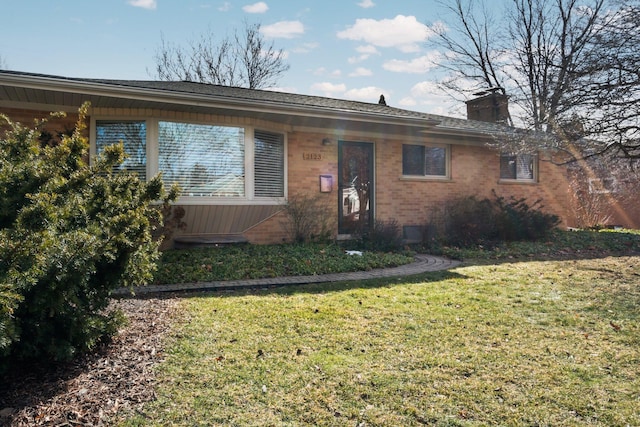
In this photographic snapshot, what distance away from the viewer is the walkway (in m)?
5.98

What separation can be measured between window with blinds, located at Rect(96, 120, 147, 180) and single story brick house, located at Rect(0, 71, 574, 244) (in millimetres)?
19

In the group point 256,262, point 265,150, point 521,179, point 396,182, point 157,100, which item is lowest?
point 256,262

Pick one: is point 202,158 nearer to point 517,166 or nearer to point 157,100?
point 157,100

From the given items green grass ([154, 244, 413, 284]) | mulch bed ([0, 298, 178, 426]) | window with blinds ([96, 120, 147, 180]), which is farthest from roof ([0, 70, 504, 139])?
mulch bed ([0, 298, 178, 426])

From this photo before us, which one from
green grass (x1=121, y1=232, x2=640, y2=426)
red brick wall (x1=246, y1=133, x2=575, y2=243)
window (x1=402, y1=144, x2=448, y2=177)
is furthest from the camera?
window (x1=402, y1=144, x2=448, y2=177)

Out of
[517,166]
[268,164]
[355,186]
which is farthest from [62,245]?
[517,166]

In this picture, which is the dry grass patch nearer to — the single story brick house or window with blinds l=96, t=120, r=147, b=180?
the single story brick house

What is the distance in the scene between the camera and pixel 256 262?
7.32 metres

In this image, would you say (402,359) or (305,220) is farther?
(305,220)

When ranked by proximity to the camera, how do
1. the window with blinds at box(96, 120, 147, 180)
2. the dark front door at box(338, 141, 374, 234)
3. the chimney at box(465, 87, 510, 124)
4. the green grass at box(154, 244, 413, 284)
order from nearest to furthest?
1. the green grass at box(154, 244, 413, 284)
2. the window with blinds at box(96, 120, 147, 180)
3. the dark front door at box(338, 141, 374, 234)
4. the chimney at box(465, 87, 510, 124)

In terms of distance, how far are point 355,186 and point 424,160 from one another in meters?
2.34

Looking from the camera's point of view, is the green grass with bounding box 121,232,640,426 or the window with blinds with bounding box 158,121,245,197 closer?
the green grass with bounding box 121,232,640,426

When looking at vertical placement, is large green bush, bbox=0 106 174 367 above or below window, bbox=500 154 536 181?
below

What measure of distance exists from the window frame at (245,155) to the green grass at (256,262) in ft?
3.31
